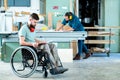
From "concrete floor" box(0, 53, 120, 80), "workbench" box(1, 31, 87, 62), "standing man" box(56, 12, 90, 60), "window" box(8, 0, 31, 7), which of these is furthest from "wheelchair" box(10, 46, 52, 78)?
"window" box(8, 0, 31, 7)

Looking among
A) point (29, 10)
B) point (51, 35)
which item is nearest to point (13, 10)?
point (29, 10)

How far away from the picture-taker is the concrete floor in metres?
5.68

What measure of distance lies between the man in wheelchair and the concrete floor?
7.7 inches

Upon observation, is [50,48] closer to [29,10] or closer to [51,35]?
[51,35]

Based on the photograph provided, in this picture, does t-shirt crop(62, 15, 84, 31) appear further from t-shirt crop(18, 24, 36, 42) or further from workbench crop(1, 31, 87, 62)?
t-shirt crop(18, 24, 36, 42)

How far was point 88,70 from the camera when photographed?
6.38 meters

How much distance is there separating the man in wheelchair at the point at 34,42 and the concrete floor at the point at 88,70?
0.65ft

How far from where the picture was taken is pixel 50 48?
5.70 metres

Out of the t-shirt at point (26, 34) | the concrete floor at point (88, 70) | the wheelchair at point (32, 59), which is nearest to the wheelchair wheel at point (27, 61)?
the wheelchair at point (32, 59)

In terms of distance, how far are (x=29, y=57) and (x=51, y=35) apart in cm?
178

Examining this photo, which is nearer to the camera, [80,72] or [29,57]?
[29,57]

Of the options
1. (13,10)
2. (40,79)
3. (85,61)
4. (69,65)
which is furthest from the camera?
(13,10)

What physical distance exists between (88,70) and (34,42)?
4.43 ft

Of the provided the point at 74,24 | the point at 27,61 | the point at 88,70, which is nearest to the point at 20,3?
the point at 74,24
